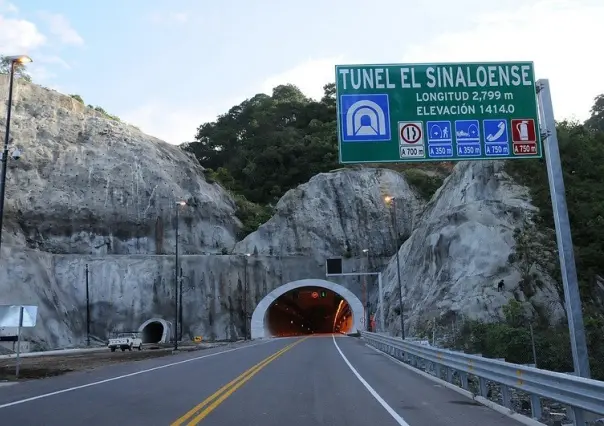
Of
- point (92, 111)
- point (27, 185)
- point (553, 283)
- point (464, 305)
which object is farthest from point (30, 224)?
point (553, 283)

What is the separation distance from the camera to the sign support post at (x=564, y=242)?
36.1ft

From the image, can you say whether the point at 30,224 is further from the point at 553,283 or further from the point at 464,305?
the point at 553,283

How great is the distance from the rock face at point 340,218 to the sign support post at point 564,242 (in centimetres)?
5179

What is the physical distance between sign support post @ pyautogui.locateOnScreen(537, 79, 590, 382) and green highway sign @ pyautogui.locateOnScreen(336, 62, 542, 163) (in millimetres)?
619

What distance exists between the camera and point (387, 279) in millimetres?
60125

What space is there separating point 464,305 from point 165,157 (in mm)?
48936

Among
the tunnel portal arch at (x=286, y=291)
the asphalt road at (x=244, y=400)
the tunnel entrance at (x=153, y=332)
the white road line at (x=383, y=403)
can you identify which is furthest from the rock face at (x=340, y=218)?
the white road line at (x=383, y=403)

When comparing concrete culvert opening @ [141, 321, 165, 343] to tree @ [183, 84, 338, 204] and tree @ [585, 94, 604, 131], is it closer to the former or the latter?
tree @ [183, 84, 338, 204]

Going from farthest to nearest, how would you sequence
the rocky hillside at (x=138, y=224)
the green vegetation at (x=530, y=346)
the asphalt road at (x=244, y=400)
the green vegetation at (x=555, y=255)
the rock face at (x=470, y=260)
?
the rocky hillside at (x=138, y=224), the rock face at (x=470, y=260), the green vegetation at (x=555, y=255), the green vegetation at (x=530, y=346), the asphalt road at (x=244, y=400)

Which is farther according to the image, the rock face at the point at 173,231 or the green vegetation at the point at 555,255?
the rock face at the point at 173,231

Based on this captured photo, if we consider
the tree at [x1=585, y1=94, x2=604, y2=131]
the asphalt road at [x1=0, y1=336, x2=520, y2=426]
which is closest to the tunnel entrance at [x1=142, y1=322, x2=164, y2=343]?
the asphalt road at [x1=0, y1=336, x2=520, y2=426]

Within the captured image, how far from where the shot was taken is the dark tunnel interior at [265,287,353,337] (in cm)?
6900

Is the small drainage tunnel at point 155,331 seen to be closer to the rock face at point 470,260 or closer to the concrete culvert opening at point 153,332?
the concrete culvert opening at point 153,332

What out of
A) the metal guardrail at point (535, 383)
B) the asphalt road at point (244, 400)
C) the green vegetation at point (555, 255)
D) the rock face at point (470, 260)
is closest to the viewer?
the metal guardrail at point (535, 383)
